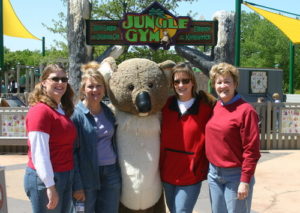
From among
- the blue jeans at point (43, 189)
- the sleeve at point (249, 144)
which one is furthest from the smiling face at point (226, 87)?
the blue jeans at point (43, 189)

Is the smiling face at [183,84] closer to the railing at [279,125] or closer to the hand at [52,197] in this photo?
the hand at [52,197]

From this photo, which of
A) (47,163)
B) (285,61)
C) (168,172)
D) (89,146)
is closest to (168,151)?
(168,172)

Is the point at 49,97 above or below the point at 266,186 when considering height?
above

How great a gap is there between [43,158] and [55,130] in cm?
21

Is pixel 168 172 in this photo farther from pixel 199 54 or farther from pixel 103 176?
pixel 199 54

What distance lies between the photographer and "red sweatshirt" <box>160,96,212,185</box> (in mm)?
3068

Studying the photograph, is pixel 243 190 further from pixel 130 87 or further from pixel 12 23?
pixel 12 23

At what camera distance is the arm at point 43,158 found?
2.49 meters

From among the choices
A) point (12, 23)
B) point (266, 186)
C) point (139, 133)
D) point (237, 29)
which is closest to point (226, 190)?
point (139, 133)

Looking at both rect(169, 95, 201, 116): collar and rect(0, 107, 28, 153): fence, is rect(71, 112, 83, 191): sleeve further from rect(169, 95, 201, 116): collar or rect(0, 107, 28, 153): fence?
rect(0, 107, 28, 153): fence

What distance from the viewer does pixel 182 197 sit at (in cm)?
304

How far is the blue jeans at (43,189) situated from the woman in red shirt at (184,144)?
0.82m

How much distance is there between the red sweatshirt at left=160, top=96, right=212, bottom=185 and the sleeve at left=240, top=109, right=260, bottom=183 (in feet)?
1.36

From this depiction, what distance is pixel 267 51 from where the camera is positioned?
34.7 metres
